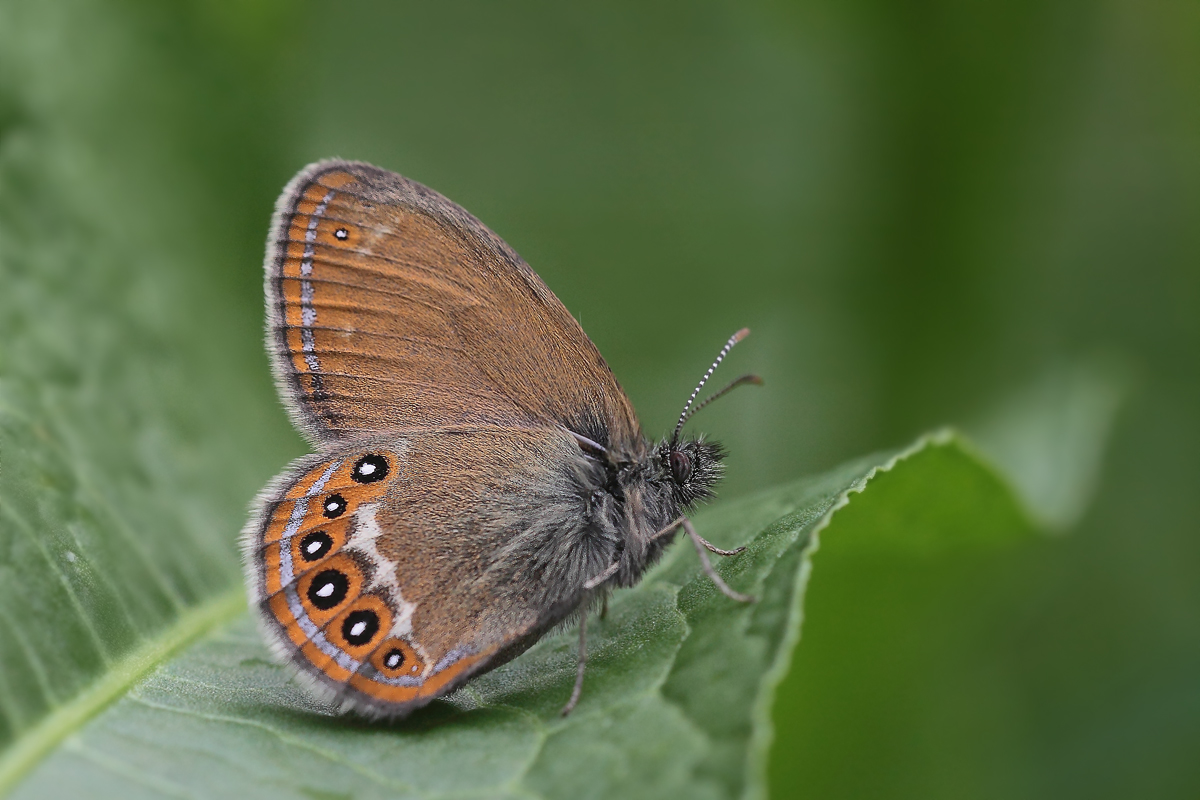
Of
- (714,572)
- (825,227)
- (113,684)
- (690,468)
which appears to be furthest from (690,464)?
(825,227)

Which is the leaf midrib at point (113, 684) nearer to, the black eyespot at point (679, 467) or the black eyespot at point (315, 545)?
the black eyespot at point (315, 545)

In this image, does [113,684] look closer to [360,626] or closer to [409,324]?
[360,626]

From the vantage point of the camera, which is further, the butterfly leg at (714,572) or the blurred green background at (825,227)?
the blurred green background at (825,227)

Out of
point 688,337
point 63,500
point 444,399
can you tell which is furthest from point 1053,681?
point 63,500

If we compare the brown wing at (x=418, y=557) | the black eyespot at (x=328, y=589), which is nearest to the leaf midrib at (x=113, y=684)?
the brown wing at (x=418, y=557)

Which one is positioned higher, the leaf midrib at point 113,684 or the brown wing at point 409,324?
the brown wing at point 409,324

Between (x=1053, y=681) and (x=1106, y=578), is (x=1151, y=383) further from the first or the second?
(x=1053, y=681)
